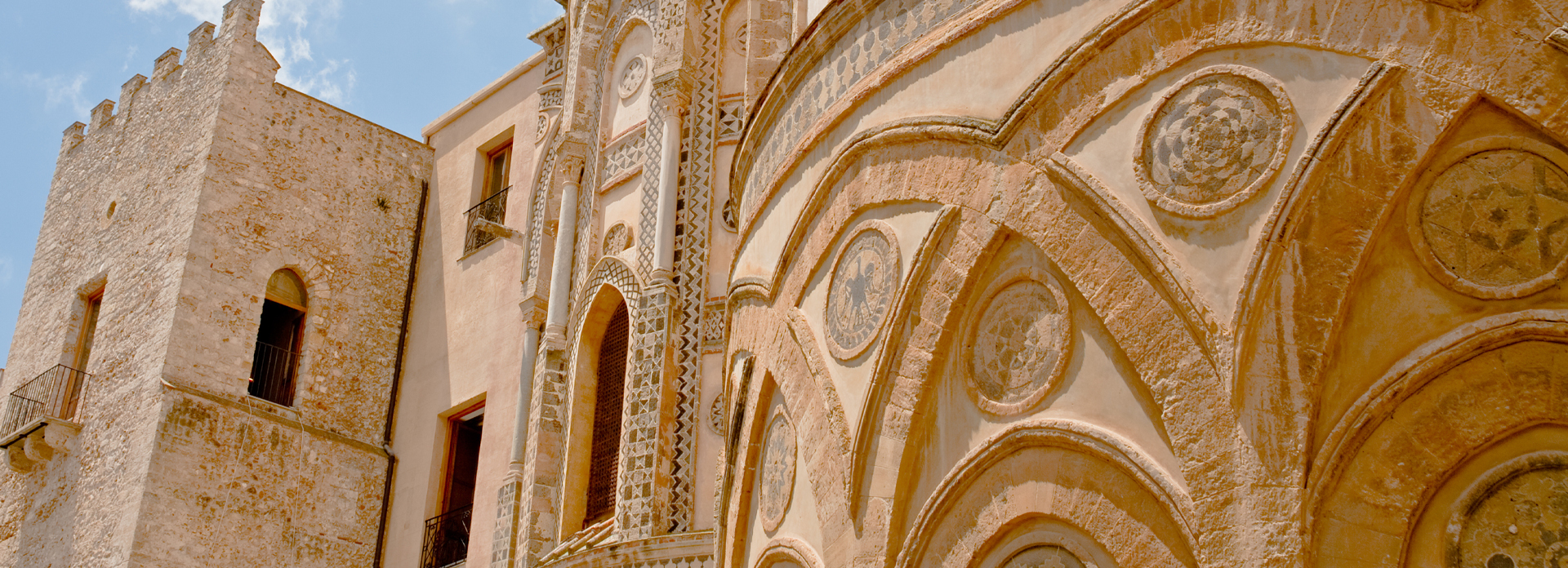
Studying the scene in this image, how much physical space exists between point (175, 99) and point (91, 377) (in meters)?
2.94

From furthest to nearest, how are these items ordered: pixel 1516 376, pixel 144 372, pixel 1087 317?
pixel 144 372 < pixel 1087 317 < pixel 1516 376

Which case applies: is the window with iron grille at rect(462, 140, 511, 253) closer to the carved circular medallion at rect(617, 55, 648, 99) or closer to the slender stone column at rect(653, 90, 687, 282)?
the carved circular medallion at rect(617, 55, 648, 99)

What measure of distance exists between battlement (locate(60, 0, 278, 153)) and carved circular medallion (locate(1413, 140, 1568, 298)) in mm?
12397

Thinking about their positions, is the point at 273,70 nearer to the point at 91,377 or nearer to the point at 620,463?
the point at 91,377

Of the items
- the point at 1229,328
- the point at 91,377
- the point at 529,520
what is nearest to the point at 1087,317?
the point at 1229,328

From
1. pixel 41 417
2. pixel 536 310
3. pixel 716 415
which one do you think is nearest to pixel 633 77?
pixel 536 310

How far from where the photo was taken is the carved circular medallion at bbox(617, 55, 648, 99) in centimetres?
1023

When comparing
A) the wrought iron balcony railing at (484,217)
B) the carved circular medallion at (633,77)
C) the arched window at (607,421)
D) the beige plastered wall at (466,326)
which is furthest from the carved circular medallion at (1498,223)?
the wrought iron balcony railing at (484,217)

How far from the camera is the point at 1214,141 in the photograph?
4.37 metres

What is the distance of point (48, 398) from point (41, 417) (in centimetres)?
71

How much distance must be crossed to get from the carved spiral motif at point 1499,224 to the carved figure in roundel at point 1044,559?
1.35 m

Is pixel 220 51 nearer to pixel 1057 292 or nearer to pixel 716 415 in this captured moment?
pixel 716 415

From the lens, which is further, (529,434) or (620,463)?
(529,434)

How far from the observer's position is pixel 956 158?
5125mm
